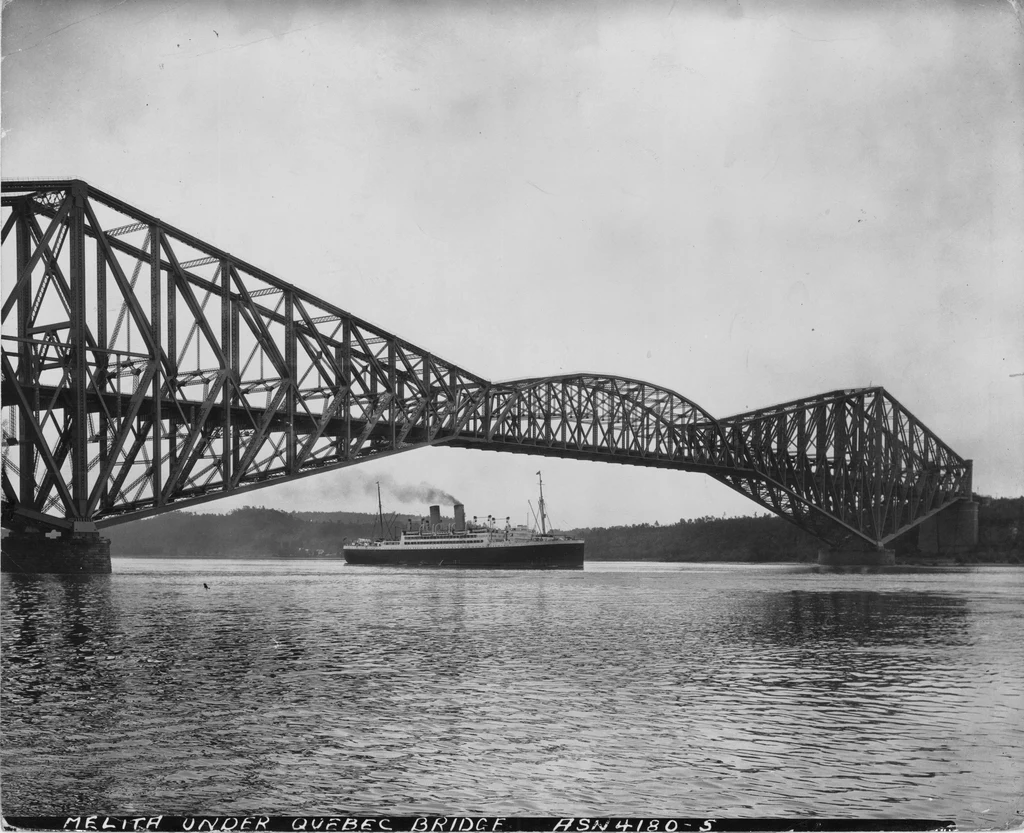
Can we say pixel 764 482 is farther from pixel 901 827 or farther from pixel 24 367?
pixel 901 827

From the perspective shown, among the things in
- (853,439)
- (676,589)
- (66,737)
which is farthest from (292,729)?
(853,439)

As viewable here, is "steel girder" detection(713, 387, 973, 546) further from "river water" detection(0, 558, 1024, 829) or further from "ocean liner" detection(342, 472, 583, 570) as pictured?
"river water" detection(0, 558, 1024, 829)

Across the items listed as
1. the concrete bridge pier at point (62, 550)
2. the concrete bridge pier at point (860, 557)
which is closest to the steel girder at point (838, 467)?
the concrete bridge pier at point (860, 557)

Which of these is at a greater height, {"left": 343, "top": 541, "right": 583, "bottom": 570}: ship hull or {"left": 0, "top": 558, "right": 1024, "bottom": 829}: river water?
{"left": 0, "top": 558, "right": 1024, "bottom": 829}: river water

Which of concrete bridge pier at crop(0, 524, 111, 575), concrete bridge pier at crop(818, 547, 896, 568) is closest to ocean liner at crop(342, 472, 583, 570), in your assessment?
concrete bridge pier at crop(818, 547, 896, 568)

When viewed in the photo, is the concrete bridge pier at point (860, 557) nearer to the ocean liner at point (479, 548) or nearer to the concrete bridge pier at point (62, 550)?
the ocean liner at point (479, 548)

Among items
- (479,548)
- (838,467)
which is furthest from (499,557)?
(838,467)

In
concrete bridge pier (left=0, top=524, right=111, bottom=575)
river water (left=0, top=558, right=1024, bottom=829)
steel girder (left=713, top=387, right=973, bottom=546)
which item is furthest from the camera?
steel girder (left=713, top=387, right=973, bottom=546)
